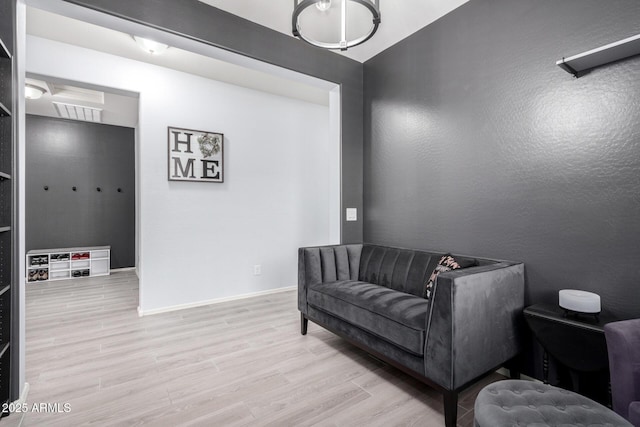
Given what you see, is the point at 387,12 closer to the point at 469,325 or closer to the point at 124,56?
the point at 469,325

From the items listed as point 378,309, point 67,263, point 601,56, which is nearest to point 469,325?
point 378,309

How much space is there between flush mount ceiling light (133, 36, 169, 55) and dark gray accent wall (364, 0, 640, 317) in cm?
232

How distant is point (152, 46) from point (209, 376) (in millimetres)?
3037

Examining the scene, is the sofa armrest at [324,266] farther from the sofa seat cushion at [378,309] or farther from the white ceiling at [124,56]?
the white ceiling at [124,56]

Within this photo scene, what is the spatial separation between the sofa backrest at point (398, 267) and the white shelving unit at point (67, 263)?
16.3 feet

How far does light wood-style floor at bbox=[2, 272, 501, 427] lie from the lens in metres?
1.74

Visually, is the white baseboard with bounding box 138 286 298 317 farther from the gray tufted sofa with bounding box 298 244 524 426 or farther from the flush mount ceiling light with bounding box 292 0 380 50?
the flush mount ceiling light with bounding box 292 0 380 50

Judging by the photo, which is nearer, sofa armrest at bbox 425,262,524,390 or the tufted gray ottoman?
the tufted gray ottoman

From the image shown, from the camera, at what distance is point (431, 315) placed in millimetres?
1698

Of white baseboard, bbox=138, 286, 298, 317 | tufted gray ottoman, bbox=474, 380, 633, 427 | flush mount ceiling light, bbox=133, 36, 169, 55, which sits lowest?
white baseboard, bbox=138, 286, 298, 317

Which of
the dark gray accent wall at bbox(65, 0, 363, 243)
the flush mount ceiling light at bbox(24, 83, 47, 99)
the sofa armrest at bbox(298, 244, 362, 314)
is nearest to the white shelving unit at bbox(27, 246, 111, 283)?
the flush mount ceiling light at bbox(24, 83, 47, 99)

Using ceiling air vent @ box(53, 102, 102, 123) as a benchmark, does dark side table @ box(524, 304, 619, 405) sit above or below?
below

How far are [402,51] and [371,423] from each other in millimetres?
3099

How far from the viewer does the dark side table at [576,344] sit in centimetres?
150
